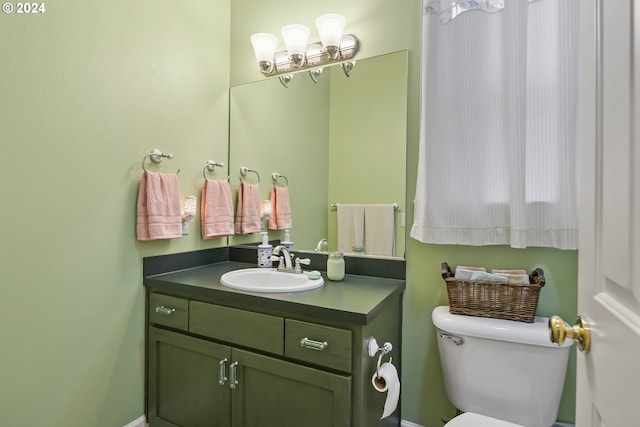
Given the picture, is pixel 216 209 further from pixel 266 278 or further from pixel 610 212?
pixel 610 212

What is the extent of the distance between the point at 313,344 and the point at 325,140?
3.57 feet

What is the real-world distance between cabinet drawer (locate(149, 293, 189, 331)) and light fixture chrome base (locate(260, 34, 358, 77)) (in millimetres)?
1393

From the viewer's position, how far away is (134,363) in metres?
1.71

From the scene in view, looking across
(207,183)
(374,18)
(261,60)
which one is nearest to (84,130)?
(207,183)

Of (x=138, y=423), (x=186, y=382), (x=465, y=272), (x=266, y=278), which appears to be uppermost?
(x=465, y=272)

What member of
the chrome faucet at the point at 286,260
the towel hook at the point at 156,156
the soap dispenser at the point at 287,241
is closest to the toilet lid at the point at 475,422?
the chrome faucet at the point at 286,260

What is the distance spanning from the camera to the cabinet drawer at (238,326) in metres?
1.37

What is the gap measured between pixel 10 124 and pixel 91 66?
1.35 feet

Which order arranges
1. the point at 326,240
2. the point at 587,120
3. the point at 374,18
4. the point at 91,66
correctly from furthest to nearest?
the point at 326,240 < the point at 374,18 < the point at 91,66 < the point at 587,120

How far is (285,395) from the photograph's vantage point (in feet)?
4.47

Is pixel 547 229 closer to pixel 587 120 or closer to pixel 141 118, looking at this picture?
pixel 587 120

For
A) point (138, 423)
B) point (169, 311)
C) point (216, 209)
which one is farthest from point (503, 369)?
point (138, 423)

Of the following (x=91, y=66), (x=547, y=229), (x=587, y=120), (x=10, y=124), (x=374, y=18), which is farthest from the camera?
(x=374, y=18)

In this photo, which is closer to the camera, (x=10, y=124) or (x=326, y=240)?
(x=10, y=124)
